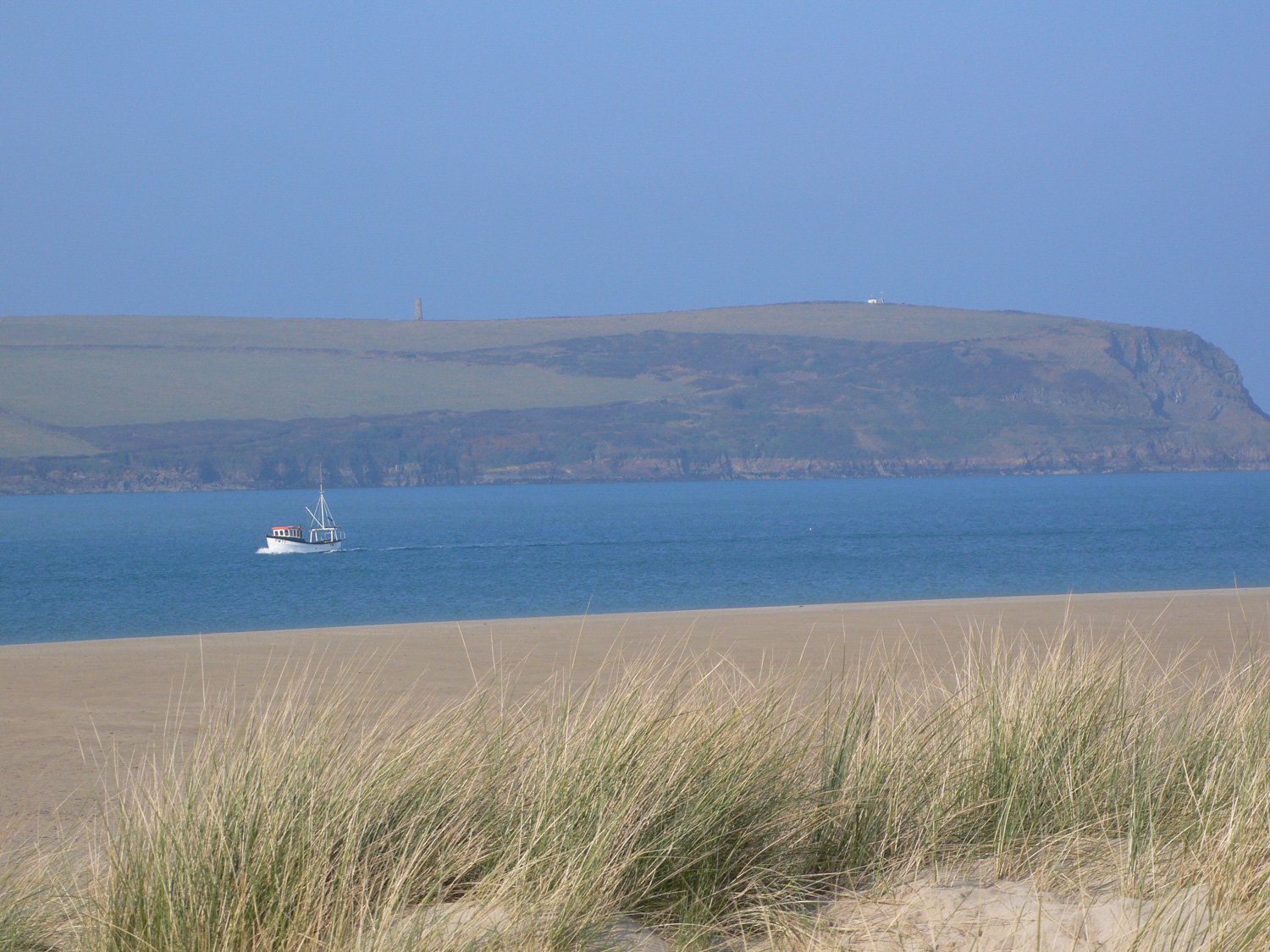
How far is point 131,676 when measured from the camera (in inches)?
528

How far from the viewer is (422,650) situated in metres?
15.8

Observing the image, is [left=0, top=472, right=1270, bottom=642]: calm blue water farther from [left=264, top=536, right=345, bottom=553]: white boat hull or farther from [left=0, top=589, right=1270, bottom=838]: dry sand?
[left=0, top=589, right=1270, bottom=838]: dry sand

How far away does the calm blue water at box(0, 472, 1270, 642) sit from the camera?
31.2m

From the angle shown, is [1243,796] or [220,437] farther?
[220,437]

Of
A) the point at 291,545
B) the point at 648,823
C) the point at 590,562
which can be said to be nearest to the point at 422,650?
the point at 648,823

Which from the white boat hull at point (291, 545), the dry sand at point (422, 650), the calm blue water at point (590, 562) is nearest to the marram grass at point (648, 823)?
the dry sand at point (422, 650)

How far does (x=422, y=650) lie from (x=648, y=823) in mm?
12493

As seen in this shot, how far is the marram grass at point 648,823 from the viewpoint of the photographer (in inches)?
127

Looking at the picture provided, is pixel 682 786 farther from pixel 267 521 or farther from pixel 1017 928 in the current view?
pixel 267 521

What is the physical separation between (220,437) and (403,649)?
186 m

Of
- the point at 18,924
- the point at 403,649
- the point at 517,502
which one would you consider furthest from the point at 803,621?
the point at 517,502

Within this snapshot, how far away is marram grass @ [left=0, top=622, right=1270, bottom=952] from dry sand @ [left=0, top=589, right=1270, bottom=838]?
72.5 inches

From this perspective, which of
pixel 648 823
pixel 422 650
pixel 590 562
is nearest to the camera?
pixel 648 823

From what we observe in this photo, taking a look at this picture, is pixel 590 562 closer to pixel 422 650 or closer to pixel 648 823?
pixel 422 650
